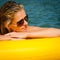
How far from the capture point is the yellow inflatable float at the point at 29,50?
166 cm

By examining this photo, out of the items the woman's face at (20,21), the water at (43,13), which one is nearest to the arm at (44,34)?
the woman's face at (20,21)

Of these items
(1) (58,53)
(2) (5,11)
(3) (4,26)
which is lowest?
(1) (58,53)

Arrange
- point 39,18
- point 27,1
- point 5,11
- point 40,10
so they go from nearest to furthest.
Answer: point 5,11 < point 39,18 < point 40,10 < point 27,1

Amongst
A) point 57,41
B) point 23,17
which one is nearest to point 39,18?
point 23,17

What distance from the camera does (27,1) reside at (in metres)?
4.56

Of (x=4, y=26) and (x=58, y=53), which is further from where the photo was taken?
(x=4, y=26)

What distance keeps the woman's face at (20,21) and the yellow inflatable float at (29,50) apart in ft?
1.72

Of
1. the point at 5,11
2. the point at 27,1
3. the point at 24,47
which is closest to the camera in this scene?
the point at 24,47

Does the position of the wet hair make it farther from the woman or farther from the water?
the water

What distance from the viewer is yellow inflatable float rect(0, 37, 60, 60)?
5.45ft

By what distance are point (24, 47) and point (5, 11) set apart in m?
0.67

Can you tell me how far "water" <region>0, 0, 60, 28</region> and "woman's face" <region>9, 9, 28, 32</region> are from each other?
37.0 inches

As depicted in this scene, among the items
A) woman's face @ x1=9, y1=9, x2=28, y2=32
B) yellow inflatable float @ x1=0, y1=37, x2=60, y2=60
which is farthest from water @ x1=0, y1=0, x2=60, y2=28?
yellow inflatable float @ x1=0, y1=37, x2=60, y2=60

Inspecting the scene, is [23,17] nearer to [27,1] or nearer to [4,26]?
[4,26]
